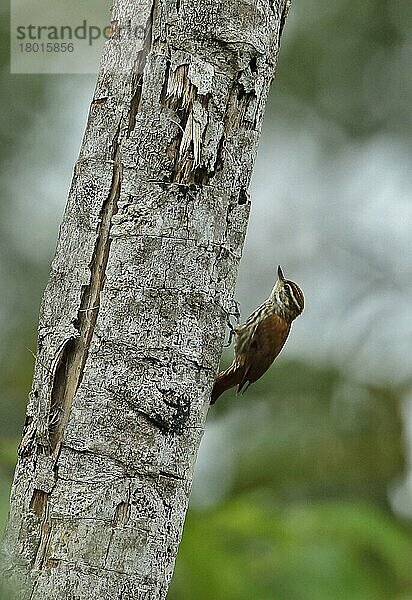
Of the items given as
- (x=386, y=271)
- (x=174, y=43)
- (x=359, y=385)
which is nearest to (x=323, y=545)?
(x=174, y=43)

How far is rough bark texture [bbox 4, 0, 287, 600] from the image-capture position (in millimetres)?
1573

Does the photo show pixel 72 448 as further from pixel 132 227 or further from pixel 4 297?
pixel 4 297

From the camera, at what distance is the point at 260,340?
2.63 metres

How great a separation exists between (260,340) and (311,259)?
89.6 inches

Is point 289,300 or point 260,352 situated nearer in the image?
point 260,352

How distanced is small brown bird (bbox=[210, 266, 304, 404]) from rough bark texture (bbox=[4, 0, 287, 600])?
0.86m

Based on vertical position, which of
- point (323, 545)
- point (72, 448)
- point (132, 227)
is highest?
point (132, 227)

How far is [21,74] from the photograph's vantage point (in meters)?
4.64

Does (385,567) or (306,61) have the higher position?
(306,61)

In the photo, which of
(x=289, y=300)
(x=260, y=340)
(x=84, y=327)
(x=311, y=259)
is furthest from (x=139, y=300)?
(x=311, y=259)

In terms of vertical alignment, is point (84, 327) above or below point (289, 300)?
below

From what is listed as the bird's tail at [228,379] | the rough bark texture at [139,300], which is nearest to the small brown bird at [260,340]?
the bird's tail at [228,379]

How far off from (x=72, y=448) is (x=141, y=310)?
9.9 inches

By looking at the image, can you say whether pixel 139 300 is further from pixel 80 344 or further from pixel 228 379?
pixel 228 379
